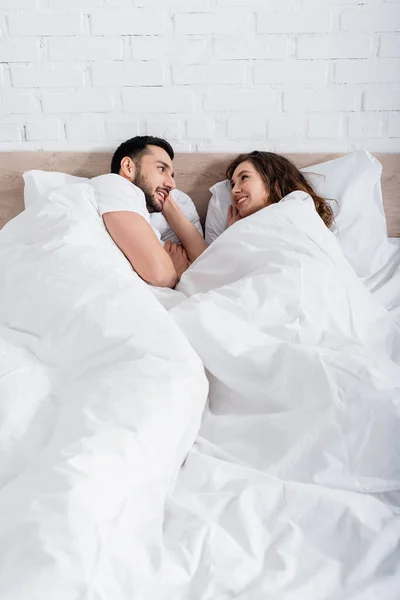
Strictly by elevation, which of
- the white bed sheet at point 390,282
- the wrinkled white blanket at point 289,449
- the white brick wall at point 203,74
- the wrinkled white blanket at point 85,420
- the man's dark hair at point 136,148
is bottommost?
the white bed sheet at point 390,282

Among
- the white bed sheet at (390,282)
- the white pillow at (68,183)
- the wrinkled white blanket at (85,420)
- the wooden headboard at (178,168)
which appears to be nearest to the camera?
the wrinkled white blanket at (85,420)

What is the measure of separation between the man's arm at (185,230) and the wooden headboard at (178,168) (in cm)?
18

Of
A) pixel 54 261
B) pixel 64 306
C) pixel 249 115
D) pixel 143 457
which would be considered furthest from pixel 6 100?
pixel 143 457

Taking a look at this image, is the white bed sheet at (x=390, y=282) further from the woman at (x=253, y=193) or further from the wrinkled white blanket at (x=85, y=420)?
the wrinkled white blanket at (x=85, y=420)

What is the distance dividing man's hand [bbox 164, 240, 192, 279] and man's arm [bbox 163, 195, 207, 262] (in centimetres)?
2

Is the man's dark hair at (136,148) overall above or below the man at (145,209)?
above

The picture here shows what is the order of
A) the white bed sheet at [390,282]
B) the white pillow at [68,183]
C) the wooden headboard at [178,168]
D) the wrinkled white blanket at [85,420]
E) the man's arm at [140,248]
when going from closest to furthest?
the wrinkled white blanket at [85,420] → the man's arm at [140,248] → the white bed sheet at [390,282] → the white pillow at [68,183] → the wooden headboard at [178,168]

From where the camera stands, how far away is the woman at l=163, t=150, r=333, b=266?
1869mm

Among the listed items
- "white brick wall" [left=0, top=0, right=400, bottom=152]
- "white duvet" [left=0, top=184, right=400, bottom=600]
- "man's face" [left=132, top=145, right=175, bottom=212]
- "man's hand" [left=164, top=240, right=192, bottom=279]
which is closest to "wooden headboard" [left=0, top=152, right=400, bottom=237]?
"white brick wall" [left=0, top=0, right=400, bottom=152]

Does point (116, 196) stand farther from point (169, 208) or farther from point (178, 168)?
point (178, 168)

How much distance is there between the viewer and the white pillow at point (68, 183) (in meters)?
1.83

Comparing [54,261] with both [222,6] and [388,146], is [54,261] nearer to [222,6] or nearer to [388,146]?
[222,6]

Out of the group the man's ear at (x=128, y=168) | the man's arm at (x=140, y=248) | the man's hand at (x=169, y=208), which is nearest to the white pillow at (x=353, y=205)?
the man's hand at (x=169, y=208)

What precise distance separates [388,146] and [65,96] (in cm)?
113
